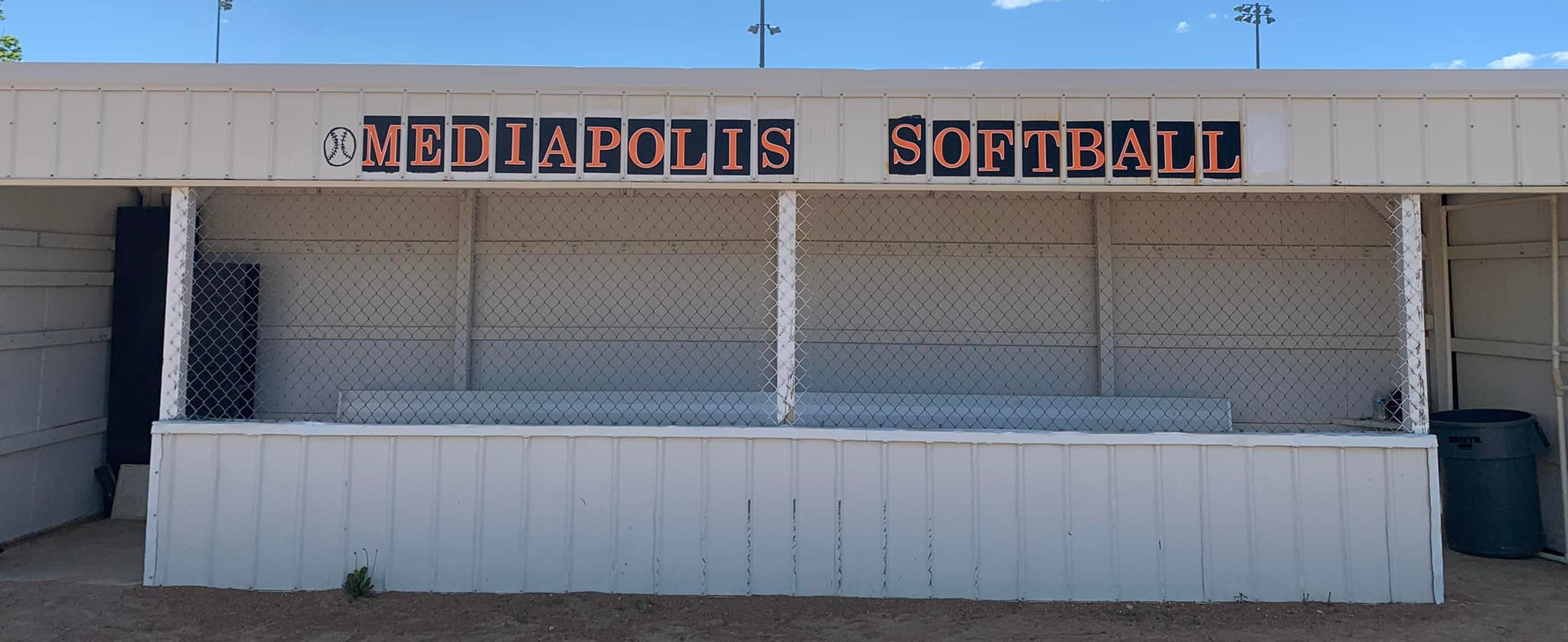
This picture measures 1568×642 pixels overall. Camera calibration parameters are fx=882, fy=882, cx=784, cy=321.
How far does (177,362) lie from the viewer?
13.7 ft

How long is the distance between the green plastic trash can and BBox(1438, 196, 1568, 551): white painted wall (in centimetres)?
10

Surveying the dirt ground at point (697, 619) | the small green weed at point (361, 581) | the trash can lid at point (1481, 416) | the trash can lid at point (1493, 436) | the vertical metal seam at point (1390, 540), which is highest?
the trash can lid at point (1481, 416)

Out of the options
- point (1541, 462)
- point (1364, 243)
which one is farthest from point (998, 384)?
point (1541, 462)

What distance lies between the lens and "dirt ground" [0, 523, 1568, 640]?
374 cm

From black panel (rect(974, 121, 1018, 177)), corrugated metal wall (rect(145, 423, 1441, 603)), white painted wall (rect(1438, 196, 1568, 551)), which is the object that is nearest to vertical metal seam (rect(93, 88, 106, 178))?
corrugated metal wall (rect(145, 423, 1441, 603))

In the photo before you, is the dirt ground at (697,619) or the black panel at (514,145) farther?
the black panel at (514,145)

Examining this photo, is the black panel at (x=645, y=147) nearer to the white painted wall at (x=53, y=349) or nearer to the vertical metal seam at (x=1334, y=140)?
the vertical metal seam at (x=1334, y=140)

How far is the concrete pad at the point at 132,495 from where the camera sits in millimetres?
5727

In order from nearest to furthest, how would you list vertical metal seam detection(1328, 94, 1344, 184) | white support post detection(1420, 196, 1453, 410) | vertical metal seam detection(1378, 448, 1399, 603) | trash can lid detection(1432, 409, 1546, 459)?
vertical metal seam detection(1328, 94, 1344, 184), vertical metal seam detection(1378, 448, 1399, 603), trash can lid detection(1432, 409, 1546, 459), white support post detection(1420, 196, 1453, 410)

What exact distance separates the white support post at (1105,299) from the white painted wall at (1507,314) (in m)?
2.10

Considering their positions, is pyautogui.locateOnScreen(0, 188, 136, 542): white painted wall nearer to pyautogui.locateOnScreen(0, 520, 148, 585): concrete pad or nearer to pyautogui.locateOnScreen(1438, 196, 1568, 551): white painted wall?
pyautogui.locateOnScreen(0, 520, 148, 585): concrete pad

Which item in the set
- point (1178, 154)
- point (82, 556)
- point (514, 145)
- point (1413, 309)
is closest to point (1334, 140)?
point (1178, 154)

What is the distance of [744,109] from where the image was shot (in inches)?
159

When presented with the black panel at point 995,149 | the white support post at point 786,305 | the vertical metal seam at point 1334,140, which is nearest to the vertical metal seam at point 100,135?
the white support post at point 786,305
